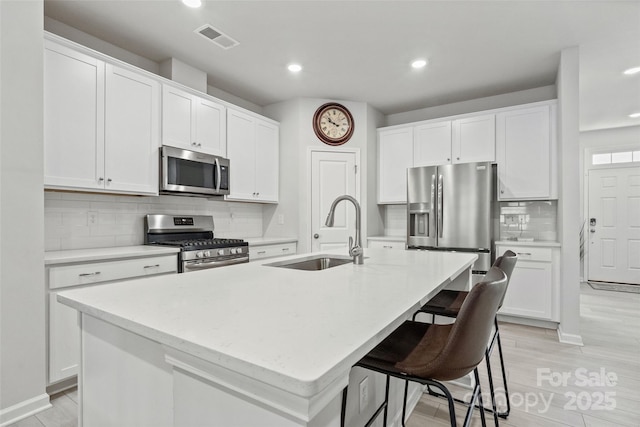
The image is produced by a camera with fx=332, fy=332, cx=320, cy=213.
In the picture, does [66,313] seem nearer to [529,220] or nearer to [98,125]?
[98,125]

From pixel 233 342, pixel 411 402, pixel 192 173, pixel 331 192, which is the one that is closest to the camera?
pixel 233 342

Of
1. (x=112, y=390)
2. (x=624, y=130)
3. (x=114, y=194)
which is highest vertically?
(x=624, y=130)

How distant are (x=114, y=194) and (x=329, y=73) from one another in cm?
242

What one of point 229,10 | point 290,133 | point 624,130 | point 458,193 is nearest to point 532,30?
point 458,193

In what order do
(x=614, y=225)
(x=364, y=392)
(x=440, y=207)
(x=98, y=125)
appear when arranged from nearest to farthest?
(x=364, y=392) → (x=98, y=125) → (x=440, y=207) → (x=614, y=225)

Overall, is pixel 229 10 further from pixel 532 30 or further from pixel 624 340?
pixel 624 340

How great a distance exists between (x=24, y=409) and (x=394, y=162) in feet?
13.9

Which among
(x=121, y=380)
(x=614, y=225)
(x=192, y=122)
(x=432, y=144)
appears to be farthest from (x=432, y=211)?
(x=614, y=225)

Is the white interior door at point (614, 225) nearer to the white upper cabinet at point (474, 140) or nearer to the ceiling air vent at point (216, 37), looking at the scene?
the white upper cabinet at point (474, 140)

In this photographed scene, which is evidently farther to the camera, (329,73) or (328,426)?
(329,73)

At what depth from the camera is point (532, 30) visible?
2.76 metres

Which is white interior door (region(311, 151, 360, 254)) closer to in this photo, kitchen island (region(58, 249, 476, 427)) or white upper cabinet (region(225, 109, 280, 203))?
white upper cabinet (region(225, 109, 280, 203))

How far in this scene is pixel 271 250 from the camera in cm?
388

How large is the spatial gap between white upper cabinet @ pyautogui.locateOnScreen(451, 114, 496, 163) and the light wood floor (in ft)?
6.33
